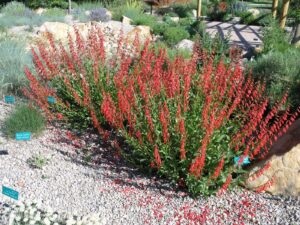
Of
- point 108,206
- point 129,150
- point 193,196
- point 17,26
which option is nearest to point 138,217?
point 108,206

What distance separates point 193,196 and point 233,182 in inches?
14.8

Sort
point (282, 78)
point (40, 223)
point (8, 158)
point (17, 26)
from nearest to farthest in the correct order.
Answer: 1. point (40, 223)
2. point (8, 158)
3. point (282, 78)
4. point (17, 26)

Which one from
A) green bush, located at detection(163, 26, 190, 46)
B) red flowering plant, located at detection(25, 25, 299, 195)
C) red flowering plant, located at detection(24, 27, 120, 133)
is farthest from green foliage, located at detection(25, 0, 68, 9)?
red flowering plant, located at detection(25, 25, 299, 195)

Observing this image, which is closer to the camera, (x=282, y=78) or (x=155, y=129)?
(x=155, y=129)

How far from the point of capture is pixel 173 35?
31.1 ft

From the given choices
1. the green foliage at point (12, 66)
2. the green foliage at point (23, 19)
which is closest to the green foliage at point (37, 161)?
the green foliage at point (12, 66)

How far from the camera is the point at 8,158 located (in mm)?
4008

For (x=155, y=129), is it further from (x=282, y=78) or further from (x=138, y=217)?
(x=282, y=78)

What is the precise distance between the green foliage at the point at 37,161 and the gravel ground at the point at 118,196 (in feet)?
0.14

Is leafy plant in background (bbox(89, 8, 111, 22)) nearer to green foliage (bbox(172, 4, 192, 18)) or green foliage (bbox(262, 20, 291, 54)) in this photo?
green foliage (bbox(172, 4, 192, 18))

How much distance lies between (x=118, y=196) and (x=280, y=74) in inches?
124

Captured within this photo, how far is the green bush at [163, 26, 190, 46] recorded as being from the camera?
372 inches

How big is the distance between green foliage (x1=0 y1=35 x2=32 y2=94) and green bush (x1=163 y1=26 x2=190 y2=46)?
3.93 metres

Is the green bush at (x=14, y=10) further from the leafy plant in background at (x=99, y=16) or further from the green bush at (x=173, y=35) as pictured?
the green bush at (x=173, y=35)
